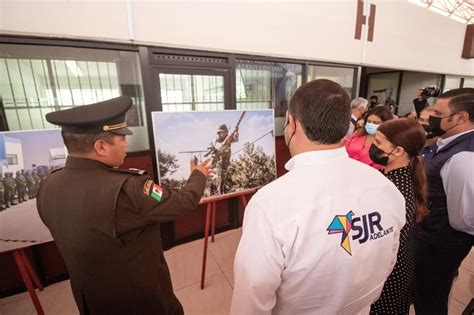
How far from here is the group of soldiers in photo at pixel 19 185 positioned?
4.42ft

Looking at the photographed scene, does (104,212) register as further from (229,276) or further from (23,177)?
(229,276)

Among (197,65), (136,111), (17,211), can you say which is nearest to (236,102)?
(197,65)

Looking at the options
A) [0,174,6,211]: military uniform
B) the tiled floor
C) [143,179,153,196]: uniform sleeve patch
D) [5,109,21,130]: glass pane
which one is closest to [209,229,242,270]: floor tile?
the tiled floor

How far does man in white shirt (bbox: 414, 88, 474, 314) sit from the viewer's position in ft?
3.81

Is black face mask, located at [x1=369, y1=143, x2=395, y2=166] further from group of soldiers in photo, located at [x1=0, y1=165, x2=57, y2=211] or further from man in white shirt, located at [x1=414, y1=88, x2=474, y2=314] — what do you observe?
group of soldiers in photo, located at [x1=0, y1=165, x2=57, y2=211]

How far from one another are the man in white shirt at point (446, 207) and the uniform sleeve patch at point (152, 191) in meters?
1.52

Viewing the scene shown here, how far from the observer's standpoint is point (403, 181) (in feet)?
3.50

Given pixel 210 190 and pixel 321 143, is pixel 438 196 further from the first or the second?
pixel 210 190

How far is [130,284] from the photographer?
94 cm

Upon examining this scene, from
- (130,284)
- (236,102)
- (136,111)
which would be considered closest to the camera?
(130,284)

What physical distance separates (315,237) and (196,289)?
167 centimetres

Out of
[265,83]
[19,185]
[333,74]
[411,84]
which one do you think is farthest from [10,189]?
[411,84]

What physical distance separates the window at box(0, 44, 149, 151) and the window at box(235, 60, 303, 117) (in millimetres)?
1107

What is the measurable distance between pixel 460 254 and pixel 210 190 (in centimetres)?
168
